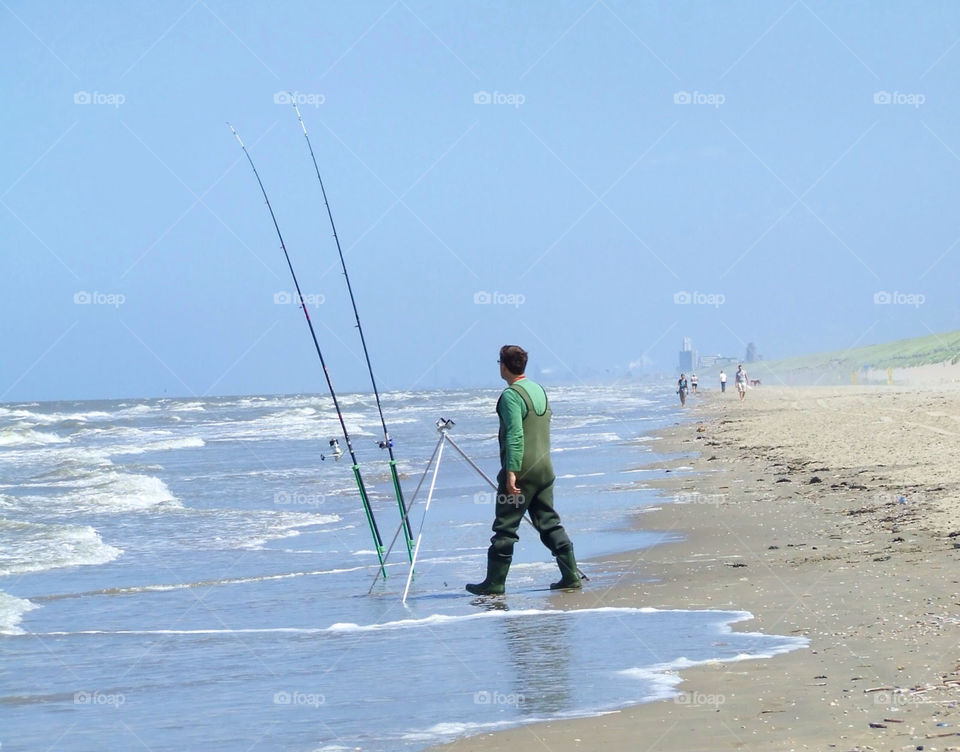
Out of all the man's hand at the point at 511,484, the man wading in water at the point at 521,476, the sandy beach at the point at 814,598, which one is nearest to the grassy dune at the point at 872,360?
the sandy beach at the point at 814,598

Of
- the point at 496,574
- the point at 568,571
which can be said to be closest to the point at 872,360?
the point at 568,571

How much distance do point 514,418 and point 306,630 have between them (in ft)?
5.49

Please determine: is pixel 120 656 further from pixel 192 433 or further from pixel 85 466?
pixel 192 433

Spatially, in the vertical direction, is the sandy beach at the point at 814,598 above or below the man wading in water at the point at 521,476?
below

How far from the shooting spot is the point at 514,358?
7.21m

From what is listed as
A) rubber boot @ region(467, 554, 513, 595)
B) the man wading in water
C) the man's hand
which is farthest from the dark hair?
rubber boot @ region(467, 554, 513, 595)

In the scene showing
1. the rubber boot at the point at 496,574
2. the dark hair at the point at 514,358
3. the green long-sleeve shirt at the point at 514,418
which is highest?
the dark hair at the point at 514,358

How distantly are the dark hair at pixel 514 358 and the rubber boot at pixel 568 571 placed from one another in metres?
1.12

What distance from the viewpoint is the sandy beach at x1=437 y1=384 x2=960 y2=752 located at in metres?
3.93

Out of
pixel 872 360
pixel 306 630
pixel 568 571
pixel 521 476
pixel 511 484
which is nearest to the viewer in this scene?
pixel 306 630

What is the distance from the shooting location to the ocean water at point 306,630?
4637 mm

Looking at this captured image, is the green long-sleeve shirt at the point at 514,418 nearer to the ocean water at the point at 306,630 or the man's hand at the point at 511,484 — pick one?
the man's hand at the point at 511,484

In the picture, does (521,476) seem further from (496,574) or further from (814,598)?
(814,598)

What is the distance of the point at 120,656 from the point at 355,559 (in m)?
3.56
